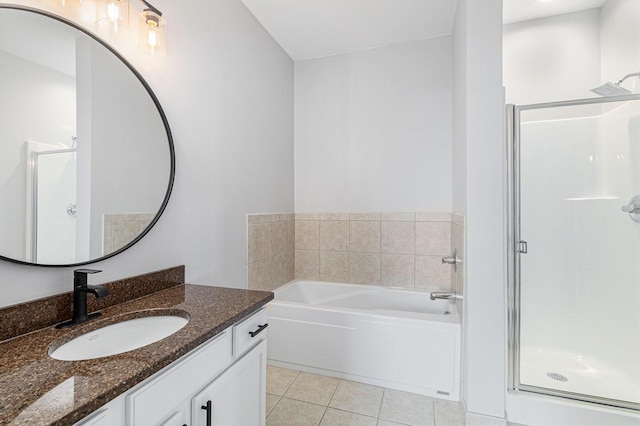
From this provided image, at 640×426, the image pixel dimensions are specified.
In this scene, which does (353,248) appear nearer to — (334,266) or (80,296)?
(334,266)

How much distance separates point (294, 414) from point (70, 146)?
69.0 inches

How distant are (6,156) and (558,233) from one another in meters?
3.07

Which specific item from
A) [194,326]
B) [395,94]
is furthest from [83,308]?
[395,94]

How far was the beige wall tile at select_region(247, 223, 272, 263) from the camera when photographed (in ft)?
7.39

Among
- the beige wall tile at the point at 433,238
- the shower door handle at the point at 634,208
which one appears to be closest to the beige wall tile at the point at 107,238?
the beige wall tile at the point at 433,238

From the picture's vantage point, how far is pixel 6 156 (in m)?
0.92

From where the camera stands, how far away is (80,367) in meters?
0.71

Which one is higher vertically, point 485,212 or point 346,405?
point 485,212

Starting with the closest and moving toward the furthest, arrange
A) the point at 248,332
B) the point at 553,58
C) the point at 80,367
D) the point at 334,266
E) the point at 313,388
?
the point at 80,367, the point at 248,332, the point at 313,388, the point at 553,58, the point at 334,266

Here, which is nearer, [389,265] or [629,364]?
[629,364]

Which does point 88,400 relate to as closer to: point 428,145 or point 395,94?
point 428,145

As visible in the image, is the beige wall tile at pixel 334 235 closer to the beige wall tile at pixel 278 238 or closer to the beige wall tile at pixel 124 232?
the beige wall tile at pixel 278 238

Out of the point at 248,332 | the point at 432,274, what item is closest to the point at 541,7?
the point at 432,274

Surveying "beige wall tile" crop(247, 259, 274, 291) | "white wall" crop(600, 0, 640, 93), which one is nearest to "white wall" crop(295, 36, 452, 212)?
"beige wall tile" crop(247, 259, 274, 291)
